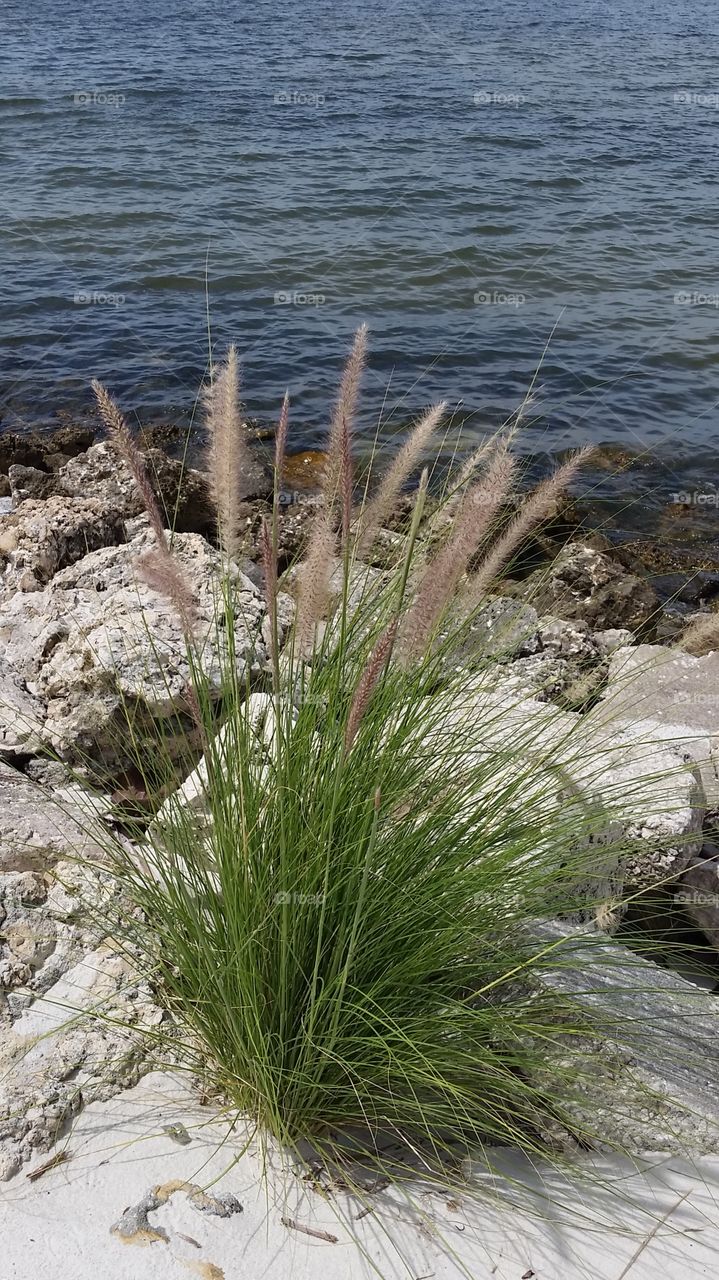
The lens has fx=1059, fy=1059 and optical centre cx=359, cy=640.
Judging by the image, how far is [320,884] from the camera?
8.62 feet

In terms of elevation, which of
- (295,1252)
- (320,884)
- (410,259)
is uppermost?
(410,259)

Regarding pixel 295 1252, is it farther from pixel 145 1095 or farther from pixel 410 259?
pixel 410 259

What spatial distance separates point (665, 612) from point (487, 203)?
1157 centimetres

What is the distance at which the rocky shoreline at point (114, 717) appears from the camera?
287 cm

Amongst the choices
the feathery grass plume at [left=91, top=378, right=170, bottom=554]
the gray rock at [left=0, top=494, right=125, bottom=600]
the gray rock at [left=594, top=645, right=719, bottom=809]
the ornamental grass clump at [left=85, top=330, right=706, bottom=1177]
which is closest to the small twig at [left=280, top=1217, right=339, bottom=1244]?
the ornamental grass clump at [left=85, top=330, right=706, bottom=1177]

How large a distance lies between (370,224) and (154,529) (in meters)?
15.0

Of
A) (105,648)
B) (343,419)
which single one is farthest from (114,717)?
(343,419)

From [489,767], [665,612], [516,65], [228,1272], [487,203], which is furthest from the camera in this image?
[516,65]

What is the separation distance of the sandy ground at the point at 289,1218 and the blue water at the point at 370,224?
3.32 meters

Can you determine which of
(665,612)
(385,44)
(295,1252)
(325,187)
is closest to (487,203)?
(325,187)

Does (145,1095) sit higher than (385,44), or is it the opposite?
(385,44)

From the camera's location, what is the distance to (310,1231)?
97.4 inches

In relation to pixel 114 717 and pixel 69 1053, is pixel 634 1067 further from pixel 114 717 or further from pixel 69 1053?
pixel 114 717

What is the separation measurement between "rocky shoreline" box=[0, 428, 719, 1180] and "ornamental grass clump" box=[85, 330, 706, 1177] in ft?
0.82
